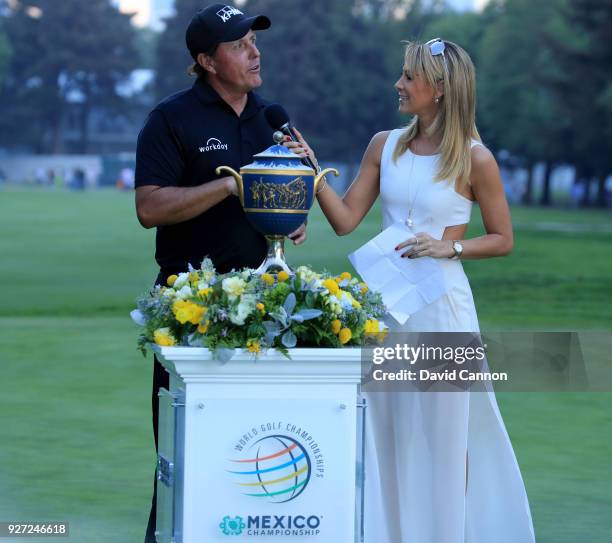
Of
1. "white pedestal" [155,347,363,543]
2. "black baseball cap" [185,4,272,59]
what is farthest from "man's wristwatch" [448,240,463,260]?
"black baseball cap" [185,4,272,59]

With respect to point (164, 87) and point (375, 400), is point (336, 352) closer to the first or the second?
point (375, 400)

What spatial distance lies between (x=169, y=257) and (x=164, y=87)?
11274cm

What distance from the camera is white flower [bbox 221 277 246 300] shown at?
165 inches

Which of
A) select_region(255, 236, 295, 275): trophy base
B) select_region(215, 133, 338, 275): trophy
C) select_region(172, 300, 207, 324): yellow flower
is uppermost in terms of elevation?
select_region(215, 133, 338, 275): trophy

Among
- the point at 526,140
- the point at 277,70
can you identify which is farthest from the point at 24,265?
the point at 277,70

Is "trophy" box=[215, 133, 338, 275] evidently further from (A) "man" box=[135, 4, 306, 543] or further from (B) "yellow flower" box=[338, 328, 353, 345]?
(A) "man" box=[135, 4, 306, 543]

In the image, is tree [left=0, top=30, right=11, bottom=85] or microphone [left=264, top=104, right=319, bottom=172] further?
tree [left=0, top=30, right=11, bottom=85]

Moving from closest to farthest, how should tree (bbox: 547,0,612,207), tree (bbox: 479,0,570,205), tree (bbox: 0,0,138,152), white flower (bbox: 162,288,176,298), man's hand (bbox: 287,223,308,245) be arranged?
1. white flower (bbox: 162,288,176,298)
2. man's hand (bbox: 287,223,308,245)
3. tree (bbox: 547,0,612,207)
4. tree (bbox: 479,0,570,205)
5. tree (bbox: 0,0,138,152)

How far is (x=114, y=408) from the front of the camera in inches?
391

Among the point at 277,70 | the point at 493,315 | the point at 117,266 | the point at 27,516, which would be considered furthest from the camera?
the point at 277,70

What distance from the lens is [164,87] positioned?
Answer: 11638 cm

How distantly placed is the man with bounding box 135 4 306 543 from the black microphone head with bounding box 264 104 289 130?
0.38ft

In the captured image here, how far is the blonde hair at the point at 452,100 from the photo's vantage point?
4988 mm

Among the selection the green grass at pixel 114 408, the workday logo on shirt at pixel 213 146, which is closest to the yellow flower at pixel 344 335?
the workday logo on shirt at pixel 213 146
